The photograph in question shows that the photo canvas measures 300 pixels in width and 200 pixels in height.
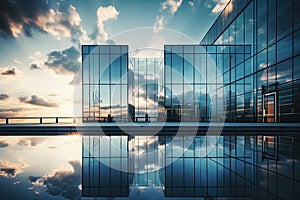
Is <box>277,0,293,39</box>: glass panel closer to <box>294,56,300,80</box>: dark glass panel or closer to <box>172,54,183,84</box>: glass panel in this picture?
<box>294,56,300,80</box>: dark glass panel

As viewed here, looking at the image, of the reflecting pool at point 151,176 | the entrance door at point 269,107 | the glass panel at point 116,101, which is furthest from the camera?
the glass panel at point 116,101

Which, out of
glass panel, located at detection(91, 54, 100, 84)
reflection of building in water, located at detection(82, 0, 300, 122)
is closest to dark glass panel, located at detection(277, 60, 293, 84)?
reflection of building in water, located at detection(82, 0, 300, 122)

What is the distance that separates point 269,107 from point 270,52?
220 inches

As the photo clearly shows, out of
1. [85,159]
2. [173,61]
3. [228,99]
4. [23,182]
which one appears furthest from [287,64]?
[23,182]

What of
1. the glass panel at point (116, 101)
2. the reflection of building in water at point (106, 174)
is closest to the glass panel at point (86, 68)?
the glass panel at point (116, 101)

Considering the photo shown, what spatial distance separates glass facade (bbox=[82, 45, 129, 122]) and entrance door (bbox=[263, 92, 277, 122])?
55.5 feet

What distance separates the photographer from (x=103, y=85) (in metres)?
28.5

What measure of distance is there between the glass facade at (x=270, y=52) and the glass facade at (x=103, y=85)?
1529 cm

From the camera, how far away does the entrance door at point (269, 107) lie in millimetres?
19906

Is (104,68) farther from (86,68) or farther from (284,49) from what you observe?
(284,49)

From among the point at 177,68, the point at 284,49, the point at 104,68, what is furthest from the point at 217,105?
the point at 104,68

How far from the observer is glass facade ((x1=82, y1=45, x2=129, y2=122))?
2834cm

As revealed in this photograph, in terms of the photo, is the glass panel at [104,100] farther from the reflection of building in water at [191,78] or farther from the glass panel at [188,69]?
the glass panel at [188,69]

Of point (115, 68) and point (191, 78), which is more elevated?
point (115, 68)
